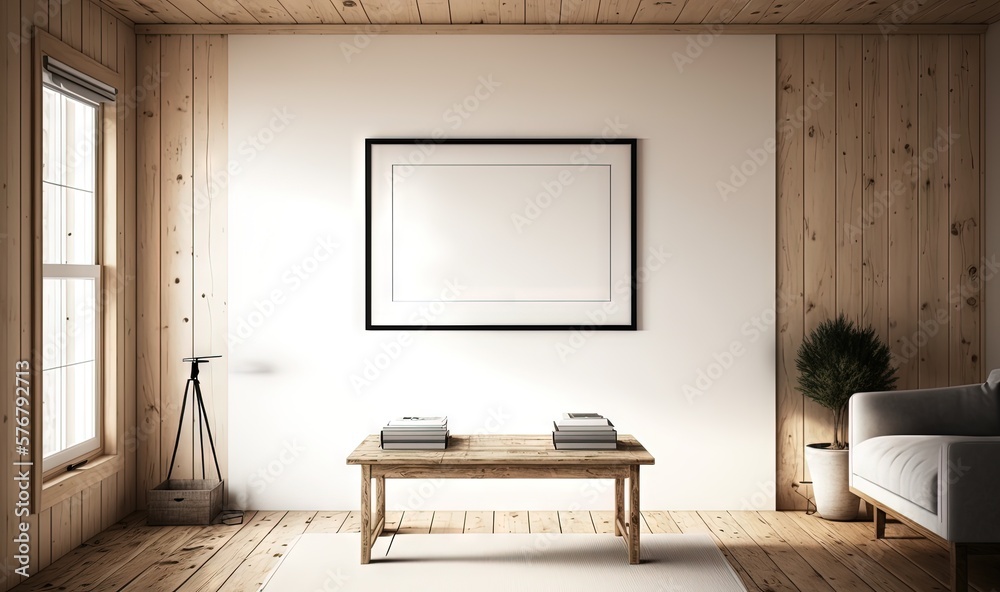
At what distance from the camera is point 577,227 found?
3.95 meters

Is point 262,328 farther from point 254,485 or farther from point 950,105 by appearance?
point 950,105

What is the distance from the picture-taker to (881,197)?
398 centimetres

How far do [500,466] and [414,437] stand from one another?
0.40m

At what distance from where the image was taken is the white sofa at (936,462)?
2689 mm

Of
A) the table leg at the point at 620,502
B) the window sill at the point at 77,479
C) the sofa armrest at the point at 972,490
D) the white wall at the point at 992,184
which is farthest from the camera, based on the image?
the white wall at the point at 992,184

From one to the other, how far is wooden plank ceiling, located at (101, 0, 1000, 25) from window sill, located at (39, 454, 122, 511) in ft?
7.29

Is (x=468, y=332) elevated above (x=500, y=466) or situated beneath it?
elevated above

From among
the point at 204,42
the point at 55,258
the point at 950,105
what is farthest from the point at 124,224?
the point at 950,105

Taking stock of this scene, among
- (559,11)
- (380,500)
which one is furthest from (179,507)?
(559,11)

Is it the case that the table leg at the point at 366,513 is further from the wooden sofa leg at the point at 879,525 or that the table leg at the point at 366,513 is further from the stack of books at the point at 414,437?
the wooden sofa leg at the point at 879,525

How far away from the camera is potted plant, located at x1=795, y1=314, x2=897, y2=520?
365 centimetres

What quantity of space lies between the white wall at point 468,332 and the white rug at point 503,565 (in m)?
0.55

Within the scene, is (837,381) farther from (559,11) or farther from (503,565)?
(559,11)

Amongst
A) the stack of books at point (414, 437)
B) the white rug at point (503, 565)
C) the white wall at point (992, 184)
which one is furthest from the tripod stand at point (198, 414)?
the white wall at point (992, 184)
